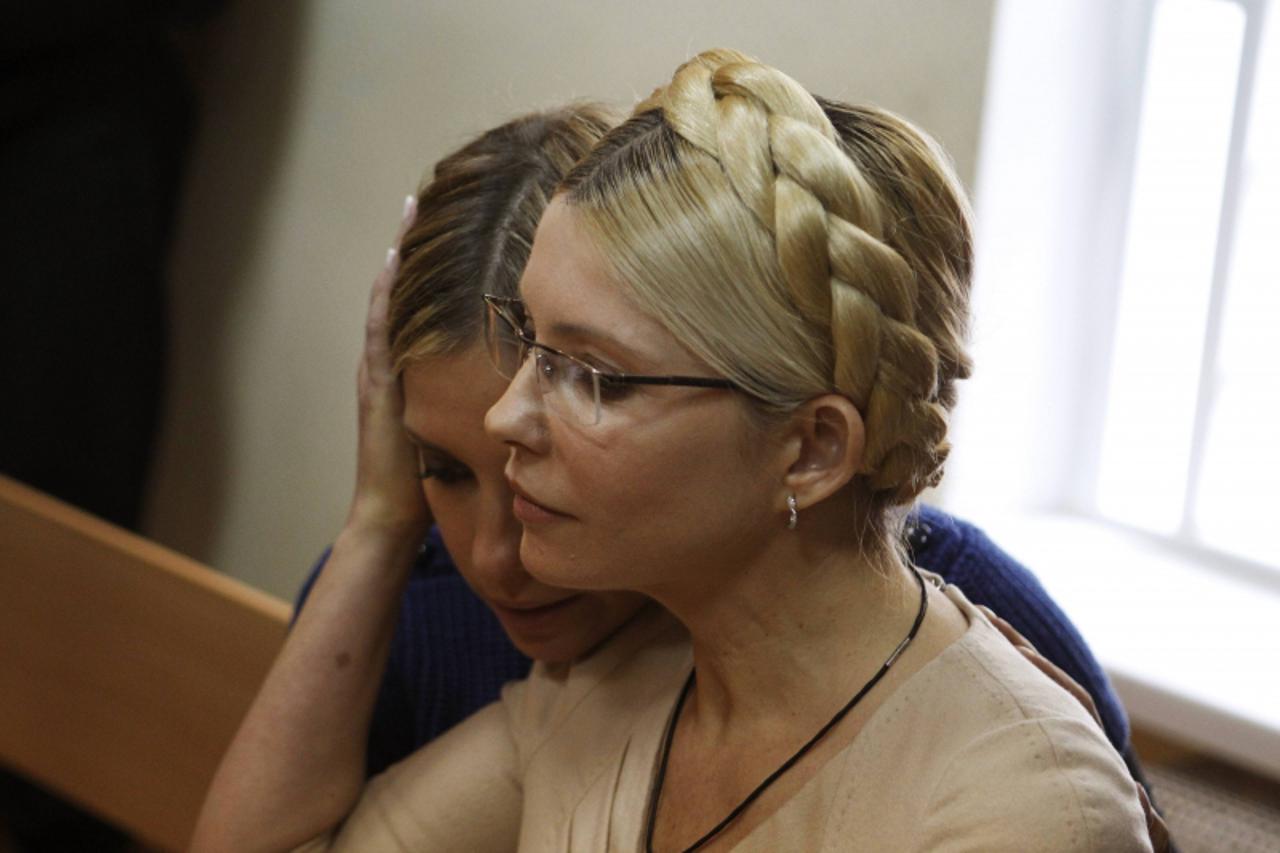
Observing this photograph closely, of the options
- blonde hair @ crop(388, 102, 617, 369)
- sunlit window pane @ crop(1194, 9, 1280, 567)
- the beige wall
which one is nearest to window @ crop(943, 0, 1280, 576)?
sunlit window pane @ crop(1194, 9, 1280, 567)

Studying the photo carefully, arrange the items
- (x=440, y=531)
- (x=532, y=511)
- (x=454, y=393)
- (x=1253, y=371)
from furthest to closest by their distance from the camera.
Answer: (x=1253, y=371)
(x=440, y=531)
(x=454, y=393)
(x=532, y=511)

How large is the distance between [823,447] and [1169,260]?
1.23 metres

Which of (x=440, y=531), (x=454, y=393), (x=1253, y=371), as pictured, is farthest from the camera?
(x=1253, y=371)

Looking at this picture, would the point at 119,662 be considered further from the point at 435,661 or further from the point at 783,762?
the point at 783,762

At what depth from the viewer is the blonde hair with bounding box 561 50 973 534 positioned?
0.91m

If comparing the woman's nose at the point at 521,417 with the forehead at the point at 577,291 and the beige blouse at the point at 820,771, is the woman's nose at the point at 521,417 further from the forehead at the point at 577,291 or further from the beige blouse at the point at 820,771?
the beige blouse at the point at 820,771

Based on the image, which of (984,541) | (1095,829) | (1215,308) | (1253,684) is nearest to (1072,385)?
(1215,308)

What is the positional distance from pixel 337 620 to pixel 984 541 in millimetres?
581

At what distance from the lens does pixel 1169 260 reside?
2.02 metres

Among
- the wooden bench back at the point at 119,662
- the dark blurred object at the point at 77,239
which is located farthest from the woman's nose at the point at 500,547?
the dark blurred object at the point at 77,239

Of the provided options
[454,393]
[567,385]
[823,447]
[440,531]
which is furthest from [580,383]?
[440,531]

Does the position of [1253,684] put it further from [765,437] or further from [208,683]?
[208,683]

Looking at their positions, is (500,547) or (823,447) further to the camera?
(500,547)

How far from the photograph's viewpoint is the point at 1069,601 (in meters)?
1.91
